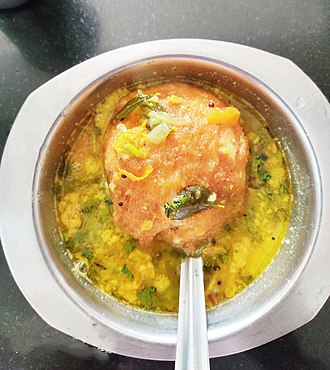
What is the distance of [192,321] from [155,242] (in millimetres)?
259

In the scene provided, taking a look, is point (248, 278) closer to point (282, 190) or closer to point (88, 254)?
point (282, 190)

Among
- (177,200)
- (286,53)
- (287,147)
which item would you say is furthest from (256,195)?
(286,53)

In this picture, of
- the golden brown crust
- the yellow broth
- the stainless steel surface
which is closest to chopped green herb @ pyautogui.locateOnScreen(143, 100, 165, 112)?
the golden brown crust

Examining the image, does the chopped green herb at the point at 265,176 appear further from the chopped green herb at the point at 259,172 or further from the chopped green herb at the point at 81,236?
the chopped green herb at the point at 81,236

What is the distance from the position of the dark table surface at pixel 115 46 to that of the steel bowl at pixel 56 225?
0.28 feet

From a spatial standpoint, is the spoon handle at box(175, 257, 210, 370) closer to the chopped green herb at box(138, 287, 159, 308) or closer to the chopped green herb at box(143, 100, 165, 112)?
the chopped green herb at box(138, 287, 159, 308)

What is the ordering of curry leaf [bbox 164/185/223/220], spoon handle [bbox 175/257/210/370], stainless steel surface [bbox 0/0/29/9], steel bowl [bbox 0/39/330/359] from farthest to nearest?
stainless steel surface [bbox 0/0/29/9]
steel bowl [bbox 0/39/330/359]
curry leaf [bbox 164/185/223/220]
spoon handle [bbox 175/257/210/370]

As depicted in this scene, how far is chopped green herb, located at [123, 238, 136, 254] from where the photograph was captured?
1479 mm

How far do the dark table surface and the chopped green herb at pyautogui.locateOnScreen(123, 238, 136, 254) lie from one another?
1.33ft

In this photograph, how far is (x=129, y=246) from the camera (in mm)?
1478

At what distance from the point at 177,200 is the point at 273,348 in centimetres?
67

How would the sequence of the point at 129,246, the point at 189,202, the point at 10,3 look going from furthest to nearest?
1. the point at 10,3
2. the point at 129,246
3. the point at 189,202

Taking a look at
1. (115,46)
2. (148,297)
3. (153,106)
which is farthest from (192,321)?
(115,46)

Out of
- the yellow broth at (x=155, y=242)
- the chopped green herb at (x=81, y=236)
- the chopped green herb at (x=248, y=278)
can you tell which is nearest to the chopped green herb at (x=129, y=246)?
the yellow broth at (x=155, y=242)
